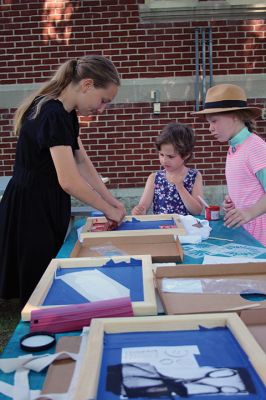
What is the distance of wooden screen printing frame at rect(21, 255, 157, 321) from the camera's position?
4.29ft

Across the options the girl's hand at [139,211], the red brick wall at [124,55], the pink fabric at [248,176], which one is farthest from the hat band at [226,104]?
the red brick wall at [124,55]

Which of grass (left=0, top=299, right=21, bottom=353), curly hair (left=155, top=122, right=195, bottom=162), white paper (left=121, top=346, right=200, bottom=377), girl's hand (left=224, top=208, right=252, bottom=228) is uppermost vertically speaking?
curly hair (left=155, top=122, right=195, bottom=162)

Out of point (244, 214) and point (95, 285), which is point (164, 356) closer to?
point (95, 285)

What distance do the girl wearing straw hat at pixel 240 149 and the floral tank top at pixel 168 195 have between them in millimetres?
564

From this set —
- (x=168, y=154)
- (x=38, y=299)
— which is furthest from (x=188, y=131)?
(x=38, y=299)

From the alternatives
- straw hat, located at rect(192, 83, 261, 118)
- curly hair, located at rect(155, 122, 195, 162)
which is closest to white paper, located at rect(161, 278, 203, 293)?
straw hat, located at rect(192, 83, 261, 118)

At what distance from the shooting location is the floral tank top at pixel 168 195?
3166 mm

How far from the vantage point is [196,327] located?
113cm

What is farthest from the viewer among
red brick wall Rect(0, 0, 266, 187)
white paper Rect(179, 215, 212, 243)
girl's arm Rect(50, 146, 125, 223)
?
red brick wall Rect(0, 0, 266, 187)

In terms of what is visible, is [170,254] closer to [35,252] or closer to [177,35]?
[35,252]

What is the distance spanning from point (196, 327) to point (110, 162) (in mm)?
4449

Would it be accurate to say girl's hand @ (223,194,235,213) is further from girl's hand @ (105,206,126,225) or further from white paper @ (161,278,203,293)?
white paper @ (161,278,203,293)

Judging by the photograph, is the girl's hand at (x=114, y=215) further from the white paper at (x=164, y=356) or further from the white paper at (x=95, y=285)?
the white paper at (x=164, y=356)

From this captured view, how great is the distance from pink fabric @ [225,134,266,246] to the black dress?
937 millimetres
